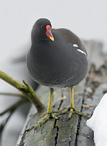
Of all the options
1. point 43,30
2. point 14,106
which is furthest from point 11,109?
point 43,30

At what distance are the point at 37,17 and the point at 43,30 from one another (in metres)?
5.32

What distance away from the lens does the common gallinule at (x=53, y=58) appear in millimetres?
2463

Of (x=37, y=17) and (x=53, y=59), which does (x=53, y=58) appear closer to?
(x=53, y=59)

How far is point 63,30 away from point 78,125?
108 cm

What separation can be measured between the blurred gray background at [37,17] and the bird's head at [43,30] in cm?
259

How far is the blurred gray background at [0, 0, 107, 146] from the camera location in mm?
5848

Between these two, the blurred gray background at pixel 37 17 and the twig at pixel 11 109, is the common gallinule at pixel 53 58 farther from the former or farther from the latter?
the blurred gray background at pixel 37 17

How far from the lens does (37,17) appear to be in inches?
298

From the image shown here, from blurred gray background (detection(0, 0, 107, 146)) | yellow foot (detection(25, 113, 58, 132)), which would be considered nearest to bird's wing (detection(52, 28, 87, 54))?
yellow foot (detection(25, 113, 58, 132))

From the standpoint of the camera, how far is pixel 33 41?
8.39 feet

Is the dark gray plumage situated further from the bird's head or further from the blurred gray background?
the blurred gray background

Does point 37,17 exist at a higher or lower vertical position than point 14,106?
lower

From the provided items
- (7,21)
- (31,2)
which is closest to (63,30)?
(7,21)

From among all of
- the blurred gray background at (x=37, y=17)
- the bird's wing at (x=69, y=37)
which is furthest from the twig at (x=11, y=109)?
the bird's wing at (x=69, y=37)
